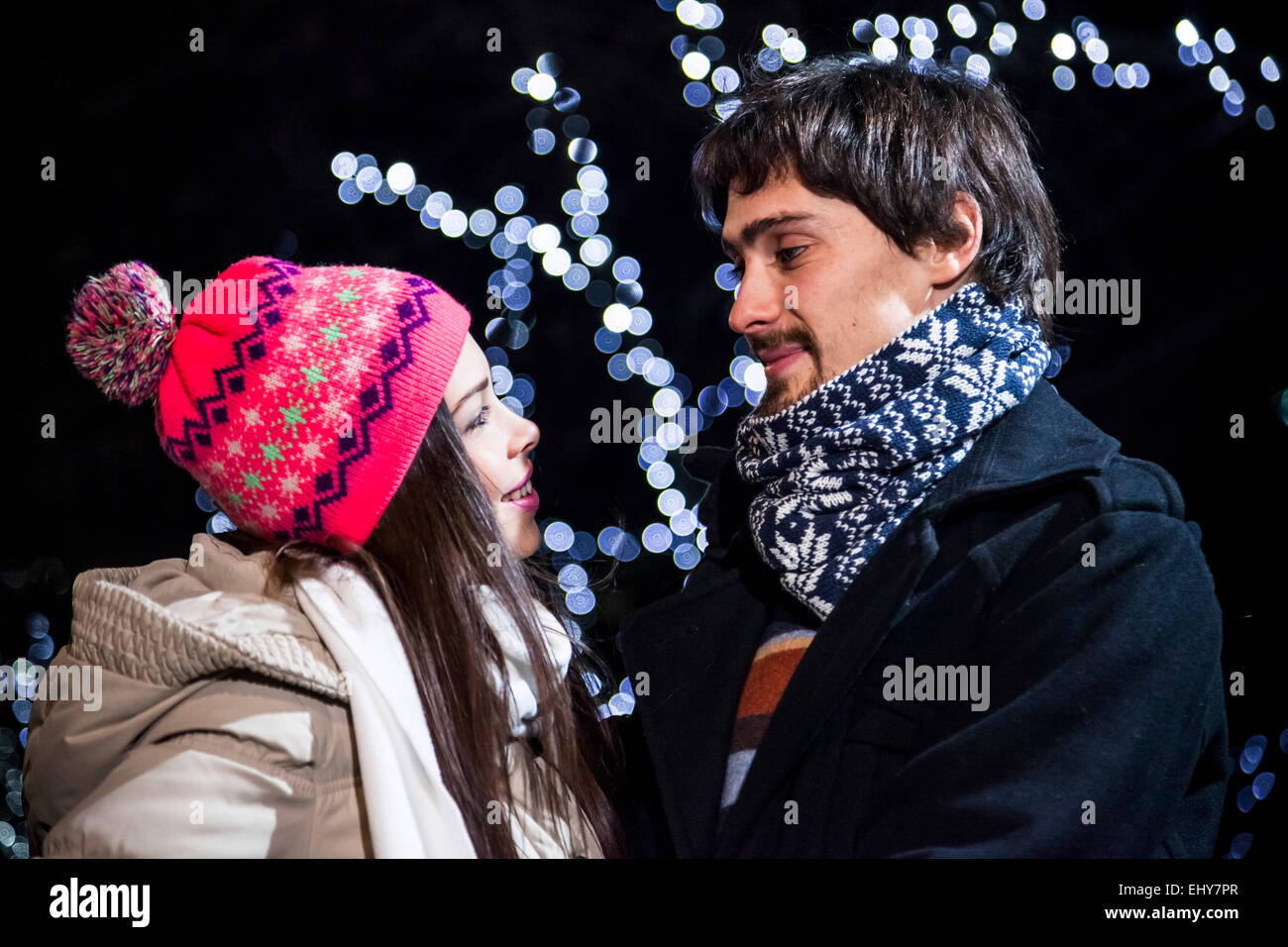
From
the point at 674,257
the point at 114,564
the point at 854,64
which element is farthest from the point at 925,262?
the point at 114,564

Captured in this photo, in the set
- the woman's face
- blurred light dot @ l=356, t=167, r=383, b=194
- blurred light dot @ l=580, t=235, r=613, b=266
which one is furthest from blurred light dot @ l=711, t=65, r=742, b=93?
the woman's face

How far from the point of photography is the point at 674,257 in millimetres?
2271

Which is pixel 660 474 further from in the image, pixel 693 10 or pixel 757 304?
pixel 693 10

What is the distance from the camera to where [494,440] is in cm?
168

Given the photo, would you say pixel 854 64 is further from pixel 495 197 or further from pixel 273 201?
pixel 273 201

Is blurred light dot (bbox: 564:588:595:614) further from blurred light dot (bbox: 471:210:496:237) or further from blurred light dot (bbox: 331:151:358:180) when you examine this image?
blurred light dot (bbox: 331:151:358:180)

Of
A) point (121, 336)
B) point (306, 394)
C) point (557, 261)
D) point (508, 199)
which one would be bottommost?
point (306, 394)

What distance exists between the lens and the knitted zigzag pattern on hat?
145 centimetres

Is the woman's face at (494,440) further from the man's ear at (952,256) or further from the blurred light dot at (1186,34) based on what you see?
the blurred light dot at (1186,34)

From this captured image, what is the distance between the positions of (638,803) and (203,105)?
1.64 meters

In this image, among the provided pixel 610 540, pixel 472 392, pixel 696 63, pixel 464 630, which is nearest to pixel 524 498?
pixel 472 392

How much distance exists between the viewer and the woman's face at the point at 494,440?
1607mm

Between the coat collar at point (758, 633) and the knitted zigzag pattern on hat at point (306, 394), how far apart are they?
550mm

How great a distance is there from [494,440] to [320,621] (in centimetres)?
46
